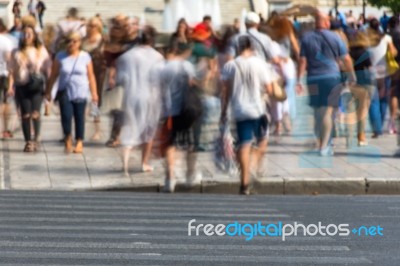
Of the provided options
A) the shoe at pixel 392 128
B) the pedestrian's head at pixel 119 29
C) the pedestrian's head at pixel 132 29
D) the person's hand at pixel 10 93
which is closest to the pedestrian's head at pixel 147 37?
the pedestrian's head at pixel 132 29

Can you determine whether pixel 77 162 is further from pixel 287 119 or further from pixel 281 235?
pixel 281 235

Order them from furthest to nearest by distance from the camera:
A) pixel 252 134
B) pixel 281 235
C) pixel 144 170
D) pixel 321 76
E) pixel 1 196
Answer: pixel 321 76 < pixel 144 170 < pixel 252 134 < pixel 1 196 < pixel 281 235

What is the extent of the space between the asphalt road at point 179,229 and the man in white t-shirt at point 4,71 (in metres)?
5.31

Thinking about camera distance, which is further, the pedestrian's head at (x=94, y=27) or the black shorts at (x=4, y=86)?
the pedestrian's head at (x=94, y=27)

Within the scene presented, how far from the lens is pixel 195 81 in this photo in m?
17.5

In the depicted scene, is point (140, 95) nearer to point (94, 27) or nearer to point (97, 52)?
point (97, 52)

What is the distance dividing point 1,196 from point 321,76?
18.3 feet

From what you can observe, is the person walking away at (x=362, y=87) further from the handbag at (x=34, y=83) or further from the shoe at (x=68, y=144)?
the handbag at (x=34, y=83)

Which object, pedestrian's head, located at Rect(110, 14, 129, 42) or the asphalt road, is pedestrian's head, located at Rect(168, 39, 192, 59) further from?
pedestrian's head, located at Rect(110, 14, 129, 42)

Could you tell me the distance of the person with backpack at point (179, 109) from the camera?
55.9 feet

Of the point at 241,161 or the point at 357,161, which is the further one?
the point at 357,161

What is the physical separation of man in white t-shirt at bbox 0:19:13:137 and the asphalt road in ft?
17.4

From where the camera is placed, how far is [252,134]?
55.2 feet

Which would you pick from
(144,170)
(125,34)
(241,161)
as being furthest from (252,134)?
(125,34)
